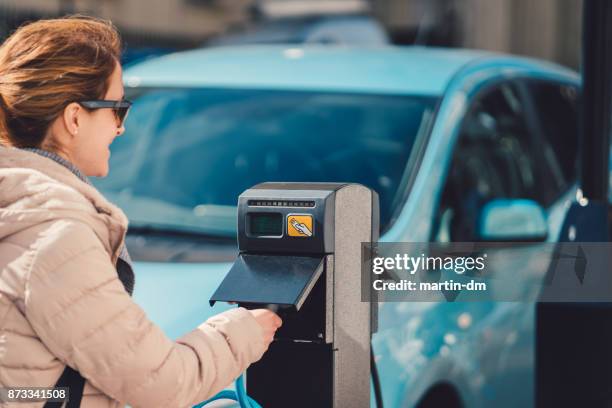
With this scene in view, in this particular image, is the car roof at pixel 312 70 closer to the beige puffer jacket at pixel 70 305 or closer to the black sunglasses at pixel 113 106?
the black sunglasses at pixel 113 106

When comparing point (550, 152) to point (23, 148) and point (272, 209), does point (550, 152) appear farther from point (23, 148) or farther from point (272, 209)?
point (23, 148)

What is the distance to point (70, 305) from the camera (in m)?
2.04

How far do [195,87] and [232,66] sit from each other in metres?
0.19

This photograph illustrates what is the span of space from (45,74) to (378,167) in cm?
200

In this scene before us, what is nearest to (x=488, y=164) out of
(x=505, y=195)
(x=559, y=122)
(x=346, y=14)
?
(x=505, y=195)

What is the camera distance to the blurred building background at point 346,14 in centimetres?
1343

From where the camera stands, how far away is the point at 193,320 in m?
3.14

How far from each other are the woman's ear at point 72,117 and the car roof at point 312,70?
2174mm

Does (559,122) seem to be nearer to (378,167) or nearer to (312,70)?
(312,70)

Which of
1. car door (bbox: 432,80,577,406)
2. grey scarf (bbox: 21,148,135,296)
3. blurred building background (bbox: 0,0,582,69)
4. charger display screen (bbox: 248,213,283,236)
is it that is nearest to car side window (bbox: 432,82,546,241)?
car door (bbox: 432,80,577,406)

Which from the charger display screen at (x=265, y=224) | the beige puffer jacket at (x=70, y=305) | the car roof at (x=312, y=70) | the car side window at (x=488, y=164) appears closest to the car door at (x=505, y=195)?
the car side window at (x=488, y=164)

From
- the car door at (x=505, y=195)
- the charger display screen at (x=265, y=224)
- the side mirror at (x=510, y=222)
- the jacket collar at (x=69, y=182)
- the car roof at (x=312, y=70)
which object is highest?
the jacket collar at (x=69, y=182)

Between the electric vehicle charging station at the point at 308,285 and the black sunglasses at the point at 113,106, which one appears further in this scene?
the electric vehicle charging station at the point at 308,285

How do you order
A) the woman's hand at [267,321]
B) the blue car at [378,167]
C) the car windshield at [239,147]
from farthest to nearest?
the car windshield at [239,147]
the blue car at [378,167]
the woman's hand at [267,321]
